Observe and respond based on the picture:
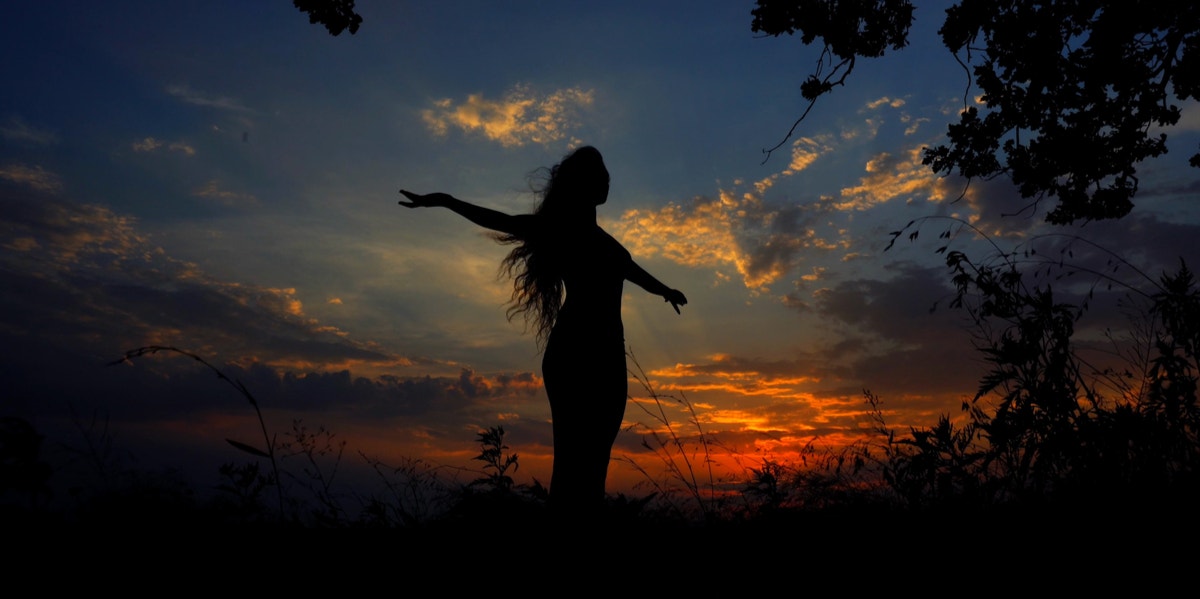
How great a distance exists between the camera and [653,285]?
6824mm

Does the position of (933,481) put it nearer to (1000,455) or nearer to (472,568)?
(1000,455)

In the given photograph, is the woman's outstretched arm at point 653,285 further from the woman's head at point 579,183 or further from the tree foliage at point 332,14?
the tree foliage at point 332,14

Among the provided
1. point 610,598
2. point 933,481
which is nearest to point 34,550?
point 610,598

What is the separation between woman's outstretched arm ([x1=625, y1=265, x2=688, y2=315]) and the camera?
6.70 m

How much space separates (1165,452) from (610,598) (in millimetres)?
3293

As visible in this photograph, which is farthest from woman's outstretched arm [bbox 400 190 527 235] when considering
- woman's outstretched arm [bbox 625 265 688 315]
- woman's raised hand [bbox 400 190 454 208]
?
woman's outstretched arm [bbox 625 265 688 315]

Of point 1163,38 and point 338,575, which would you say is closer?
point 338,575

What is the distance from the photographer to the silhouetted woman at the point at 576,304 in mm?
5855

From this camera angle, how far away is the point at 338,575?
11.2ft

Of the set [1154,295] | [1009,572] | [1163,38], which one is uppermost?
[1163,38]

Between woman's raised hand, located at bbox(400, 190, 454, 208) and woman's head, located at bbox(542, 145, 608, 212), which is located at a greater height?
woman's head, located at bbox(542, 145, 608, 212)

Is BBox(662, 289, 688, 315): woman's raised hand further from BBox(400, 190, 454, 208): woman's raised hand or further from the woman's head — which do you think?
BBox(400, 190, 454, 208): woman's raised hand

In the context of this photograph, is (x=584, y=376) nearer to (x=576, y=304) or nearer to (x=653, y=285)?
(x=576, y=304)

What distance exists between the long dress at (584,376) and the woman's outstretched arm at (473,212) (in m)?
0.43
